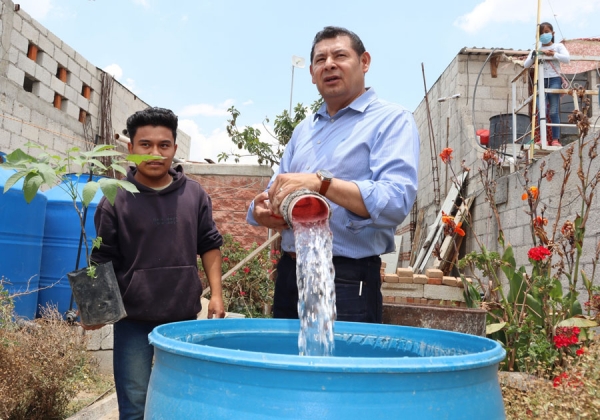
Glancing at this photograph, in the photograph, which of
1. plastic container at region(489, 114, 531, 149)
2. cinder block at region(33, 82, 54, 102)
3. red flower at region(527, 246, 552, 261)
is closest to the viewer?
red flower at region(527, 246, 552, 261)

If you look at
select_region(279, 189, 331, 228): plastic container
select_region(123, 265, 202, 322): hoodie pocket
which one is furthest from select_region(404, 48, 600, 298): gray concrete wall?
select_region(279, 189, 331, 228): plastic container

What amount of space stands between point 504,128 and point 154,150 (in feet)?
17.3

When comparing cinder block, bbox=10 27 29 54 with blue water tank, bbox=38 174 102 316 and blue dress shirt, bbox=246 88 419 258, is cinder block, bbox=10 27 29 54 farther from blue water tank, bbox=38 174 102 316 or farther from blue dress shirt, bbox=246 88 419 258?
blue dress shirt, bbox=246 88 419 258

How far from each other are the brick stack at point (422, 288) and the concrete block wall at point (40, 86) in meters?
3.35

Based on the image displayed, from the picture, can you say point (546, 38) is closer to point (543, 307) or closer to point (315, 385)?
point (543, 307)

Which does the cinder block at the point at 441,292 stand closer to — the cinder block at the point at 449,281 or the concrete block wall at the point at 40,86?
the cinder block at the point at 449,281

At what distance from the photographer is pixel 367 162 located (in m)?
1.53

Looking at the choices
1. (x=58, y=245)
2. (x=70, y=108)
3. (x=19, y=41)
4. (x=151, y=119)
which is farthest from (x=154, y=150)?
(x=70, y=108)

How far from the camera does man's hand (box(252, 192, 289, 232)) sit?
4.78 ft

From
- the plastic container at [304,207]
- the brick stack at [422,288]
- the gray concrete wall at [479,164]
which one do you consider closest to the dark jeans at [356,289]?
the plastic container at [304,207]

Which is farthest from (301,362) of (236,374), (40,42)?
(40,42)

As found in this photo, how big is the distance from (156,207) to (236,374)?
1.27 meters

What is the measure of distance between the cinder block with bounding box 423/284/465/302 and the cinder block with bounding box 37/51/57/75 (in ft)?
15.8

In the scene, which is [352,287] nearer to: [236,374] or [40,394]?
[236,374]
